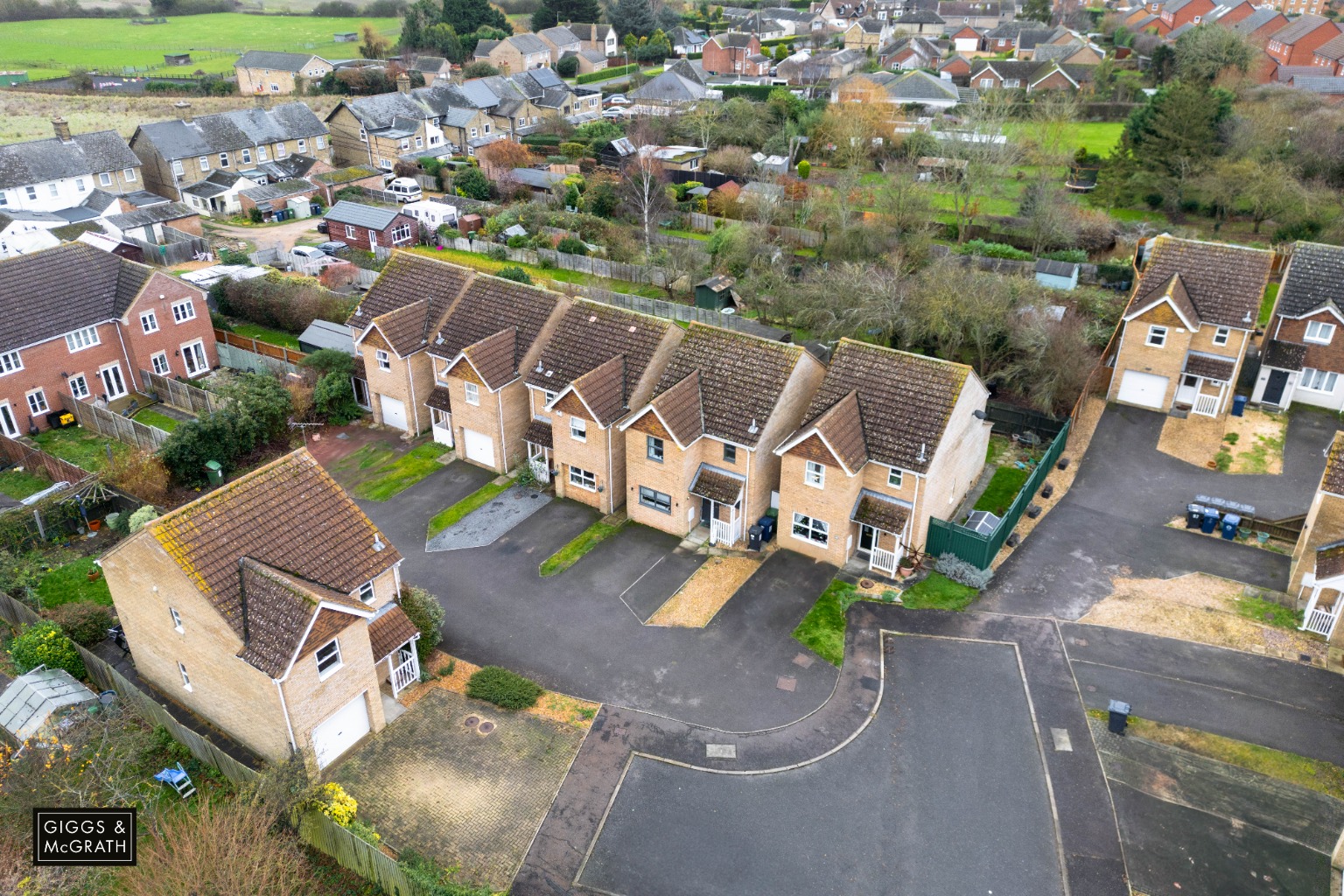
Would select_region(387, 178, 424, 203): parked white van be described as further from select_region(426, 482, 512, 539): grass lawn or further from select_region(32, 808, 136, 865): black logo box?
select_region(32, 808, 136, 865): black logo box

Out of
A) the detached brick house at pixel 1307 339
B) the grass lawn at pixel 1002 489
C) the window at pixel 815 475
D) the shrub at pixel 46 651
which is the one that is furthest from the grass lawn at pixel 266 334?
the detached brick house at pixel 1307 339

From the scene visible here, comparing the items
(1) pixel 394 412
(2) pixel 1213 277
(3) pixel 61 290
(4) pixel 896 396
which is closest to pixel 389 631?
(1) pixel 394 412

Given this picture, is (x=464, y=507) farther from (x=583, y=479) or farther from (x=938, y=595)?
(x=938, y=595)

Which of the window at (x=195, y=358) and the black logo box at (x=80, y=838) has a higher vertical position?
the window at (x=195, y=358)

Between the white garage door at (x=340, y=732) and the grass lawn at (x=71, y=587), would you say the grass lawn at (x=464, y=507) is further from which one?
the grass lawn at (x=71, y=587)

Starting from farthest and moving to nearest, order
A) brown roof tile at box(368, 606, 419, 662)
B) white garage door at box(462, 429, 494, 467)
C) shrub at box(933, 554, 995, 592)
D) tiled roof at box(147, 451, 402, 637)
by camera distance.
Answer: white garage door at box(462, 429, 494, 467)
shrub at box(933, 554, 995, 592)
brown roof tile at box(368, 606, 419, 662)
tiled roof at box(147, 451, 402, 637)

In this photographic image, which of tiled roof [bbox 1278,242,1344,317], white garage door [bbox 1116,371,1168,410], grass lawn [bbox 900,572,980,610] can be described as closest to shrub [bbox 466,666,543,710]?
grass lawn [bbox 900,572,980,610]

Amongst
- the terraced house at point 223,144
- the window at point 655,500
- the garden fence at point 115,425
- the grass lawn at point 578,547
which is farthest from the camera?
the terraced house at point 223,144
